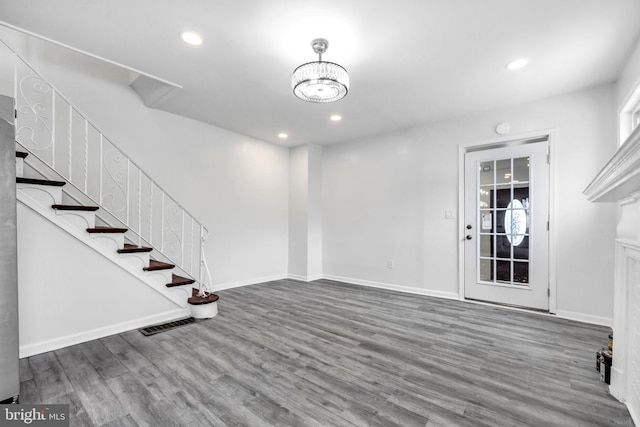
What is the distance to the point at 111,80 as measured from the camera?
3557mm

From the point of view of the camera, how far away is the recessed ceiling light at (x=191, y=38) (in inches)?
92.4

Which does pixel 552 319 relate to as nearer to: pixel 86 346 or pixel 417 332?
pixel 417 332

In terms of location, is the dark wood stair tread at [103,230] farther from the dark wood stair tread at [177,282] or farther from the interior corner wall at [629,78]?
the interior corner wall at [629,78]

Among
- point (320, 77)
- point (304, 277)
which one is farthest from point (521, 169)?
point (304, 277)

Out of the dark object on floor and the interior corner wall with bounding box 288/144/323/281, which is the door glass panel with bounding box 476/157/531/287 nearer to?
the interior corner wall with bounding box 288/144/323/281

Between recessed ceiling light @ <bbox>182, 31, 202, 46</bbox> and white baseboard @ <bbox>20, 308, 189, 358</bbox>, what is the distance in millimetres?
2749

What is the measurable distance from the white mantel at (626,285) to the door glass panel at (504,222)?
185 cm

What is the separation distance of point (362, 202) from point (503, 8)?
134 inches

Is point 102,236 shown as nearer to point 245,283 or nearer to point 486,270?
point 245,283

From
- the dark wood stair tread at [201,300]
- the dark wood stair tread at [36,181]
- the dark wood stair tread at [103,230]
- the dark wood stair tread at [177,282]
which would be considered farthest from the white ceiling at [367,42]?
the dark wood stair tread at [201,300]

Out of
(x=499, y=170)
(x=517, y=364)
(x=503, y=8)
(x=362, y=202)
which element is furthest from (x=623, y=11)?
Answer: (x=362, y=202)

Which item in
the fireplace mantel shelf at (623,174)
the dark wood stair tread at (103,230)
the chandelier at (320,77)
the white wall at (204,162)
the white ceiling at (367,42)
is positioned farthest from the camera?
the white wall at (204,162)

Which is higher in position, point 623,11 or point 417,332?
point 623,11

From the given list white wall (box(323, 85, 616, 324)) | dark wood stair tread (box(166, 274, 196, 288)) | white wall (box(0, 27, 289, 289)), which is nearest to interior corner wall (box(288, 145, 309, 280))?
white wall (box(0, 27, 289, 289))
